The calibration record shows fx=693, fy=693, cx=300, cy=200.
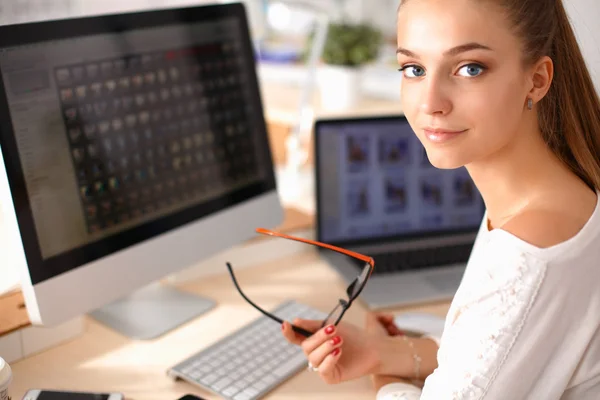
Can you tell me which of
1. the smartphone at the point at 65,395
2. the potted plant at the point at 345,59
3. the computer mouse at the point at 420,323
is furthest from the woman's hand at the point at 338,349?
the potted plant at the point at 345,59

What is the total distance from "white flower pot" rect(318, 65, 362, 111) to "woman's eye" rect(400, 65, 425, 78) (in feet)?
3.96

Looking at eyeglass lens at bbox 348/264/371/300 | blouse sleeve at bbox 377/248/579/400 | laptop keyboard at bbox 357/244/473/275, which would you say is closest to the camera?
blouse sleeve at bbox 377/248/579/400

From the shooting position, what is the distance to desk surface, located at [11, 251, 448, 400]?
96 cm

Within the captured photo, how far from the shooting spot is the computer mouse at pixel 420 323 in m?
1.10

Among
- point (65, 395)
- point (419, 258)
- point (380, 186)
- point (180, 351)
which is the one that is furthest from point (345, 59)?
point (65, 395)

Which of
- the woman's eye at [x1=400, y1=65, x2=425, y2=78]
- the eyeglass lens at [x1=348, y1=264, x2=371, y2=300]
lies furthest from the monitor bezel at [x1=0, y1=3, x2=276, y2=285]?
the woman's eye at [x1=400, y1=65, x2=425, y2=78]

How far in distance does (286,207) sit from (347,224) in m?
0.26

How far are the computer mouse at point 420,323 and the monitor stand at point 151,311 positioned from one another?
32 cm

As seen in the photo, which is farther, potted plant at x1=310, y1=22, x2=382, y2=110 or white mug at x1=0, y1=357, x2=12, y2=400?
potted plant at x1=310, y1=22, x2=382, y2=110

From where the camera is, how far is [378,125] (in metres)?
1.39

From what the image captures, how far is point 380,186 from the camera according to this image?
55.3 inches

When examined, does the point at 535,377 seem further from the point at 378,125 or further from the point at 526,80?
the point at 378,125

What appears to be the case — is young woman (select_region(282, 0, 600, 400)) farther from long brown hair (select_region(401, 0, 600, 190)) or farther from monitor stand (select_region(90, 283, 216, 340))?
monitor stand (select_region(90, 283, 216, 340))

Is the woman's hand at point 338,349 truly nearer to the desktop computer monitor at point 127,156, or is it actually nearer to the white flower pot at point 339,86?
the desktop computer monitor at point 127,156
